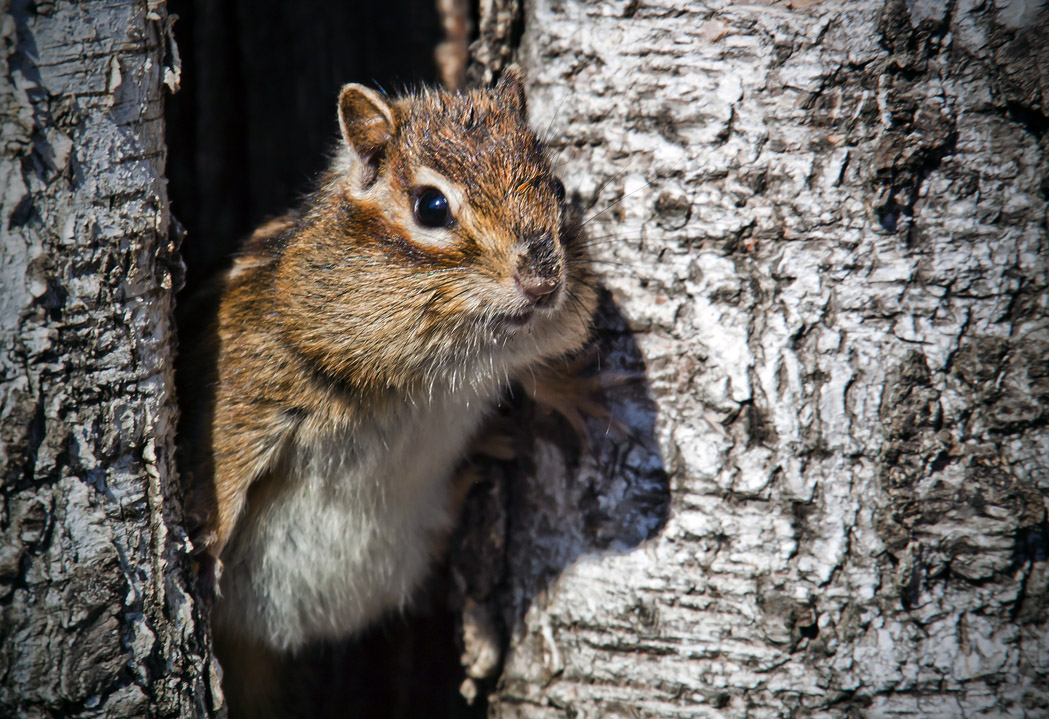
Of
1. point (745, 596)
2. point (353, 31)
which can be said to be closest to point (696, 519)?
point (745, 596)

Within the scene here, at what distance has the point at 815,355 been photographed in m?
2.08

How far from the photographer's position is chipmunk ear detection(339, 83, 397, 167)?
2.14 metres

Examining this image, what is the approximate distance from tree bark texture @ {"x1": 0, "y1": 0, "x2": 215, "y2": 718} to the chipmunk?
32 cm

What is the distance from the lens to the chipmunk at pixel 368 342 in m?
2.01

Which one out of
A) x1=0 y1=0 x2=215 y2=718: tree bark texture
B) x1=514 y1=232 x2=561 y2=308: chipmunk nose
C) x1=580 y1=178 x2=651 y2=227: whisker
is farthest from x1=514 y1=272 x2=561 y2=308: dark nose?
x1=0 y1=0 x2=215 y2=718: tree bark texture

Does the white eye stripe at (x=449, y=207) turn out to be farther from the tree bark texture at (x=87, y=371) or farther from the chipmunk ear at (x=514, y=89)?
the tree bark texture at (x=87, y=371)

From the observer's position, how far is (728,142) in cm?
214

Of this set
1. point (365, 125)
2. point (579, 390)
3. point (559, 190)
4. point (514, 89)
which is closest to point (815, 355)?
point (579, 390)

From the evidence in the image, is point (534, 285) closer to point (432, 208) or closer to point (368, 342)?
point (432, 208)

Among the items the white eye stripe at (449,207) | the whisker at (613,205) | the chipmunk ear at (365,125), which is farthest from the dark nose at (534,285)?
the chipmunk ear at (365,125)

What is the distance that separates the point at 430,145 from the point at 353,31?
139cm

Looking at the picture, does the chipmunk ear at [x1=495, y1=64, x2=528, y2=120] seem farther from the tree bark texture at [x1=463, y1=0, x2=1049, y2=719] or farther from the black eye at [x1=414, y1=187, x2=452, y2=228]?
the black eye at [x1=414, y1=187, x2=452, y2=228]

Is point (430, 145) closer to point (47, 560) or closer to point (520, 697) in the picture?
point (47, 560)

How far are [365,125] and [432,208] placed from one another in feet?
1.11
